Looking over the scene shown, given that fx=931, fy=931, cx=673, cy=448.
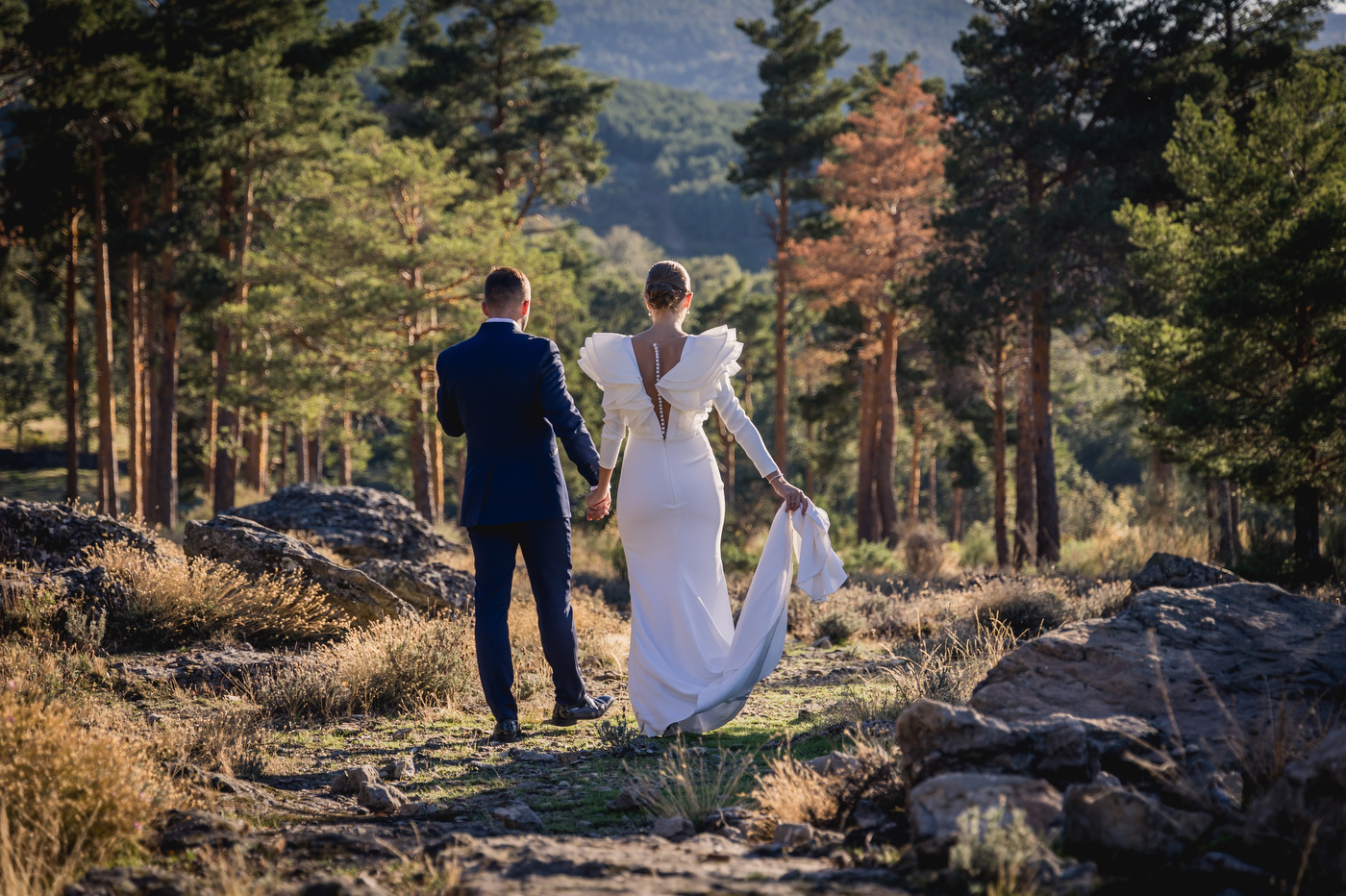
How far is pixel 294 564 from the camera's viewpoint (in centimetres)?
756

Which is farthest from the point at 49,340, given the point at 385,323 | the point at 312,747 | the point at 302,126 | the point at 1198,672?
the point at 1198,672

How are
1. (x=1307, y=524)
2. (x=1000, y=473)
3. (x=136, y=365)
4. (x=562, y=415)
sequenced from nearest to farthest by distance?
1. (x=562, y=415)
2. (x=1307, y=524)
3. (x=136, y=365)
4. (x=1000, y=473)

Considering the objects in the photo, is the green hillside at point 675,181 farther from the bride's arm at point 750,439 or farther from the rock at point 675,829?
the rock at point 675,829

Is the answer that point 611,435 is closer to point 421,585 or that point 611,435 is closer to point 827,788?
point 827,788

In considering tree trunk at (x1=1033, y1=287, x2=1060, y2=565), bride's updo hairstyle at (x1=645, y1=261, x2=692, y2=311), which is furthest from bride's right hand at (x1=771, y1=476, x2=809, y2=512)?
tree trunk at (x1=1033, y1=287, x2=1060, y2=565)

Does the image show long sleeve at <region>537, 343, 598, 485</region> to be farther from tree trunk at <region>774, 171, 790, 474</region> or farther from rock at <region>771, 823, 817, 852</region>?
tree trunk at <region>774, 171, 790, 474</region>

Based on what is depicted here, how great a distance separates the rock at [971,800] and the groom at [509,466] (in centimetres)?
275

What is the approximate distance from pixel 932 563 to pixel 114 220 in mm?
20673

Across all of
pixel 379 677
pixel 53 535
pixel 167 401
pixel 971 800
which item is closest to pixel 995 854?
pixel 971 800

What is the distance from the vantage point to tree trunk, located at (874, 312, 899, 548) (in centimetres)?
2417

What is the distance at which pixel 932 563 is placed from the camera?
17.6 m

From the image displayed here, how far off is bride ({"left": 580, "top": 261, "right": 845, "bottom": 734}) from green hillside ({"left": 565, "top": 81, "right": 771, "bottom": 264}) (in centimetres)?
9370

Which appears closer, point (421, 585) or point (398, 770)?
point (398, 770)

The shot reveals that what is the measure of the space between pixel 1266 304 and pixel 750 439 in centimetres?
902
